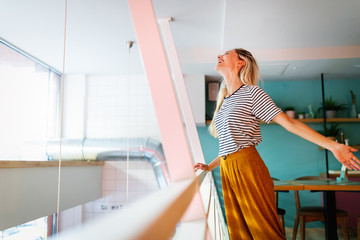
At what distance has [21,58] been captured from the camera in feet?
11.6

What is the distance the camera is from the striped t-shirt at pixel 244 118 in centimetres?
122

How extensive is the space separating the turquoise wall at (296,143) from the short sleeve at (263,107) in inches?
123

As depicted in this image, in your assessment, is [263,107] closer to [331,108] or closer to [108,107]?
[331,108]

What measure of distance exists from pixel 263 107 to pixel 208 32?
2.05 meters

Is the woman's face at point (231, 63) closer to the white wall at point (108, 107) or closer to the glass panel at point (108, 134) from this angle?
the glass panel at point (108, 134)

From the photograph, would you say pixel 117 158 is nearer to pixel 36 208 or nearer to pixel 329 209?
pixel 36 208

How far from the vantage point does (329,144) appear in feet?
3.24

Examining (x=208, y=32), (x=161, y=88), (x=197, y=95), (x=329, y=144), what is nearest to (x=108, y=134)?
(x=197, y=95)

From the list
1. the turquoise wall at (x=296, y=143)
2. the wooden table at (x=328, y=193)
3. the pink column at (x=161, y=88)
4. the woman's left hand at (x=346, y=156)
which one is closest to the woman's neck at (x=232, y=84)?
the woman's left hand at (x=346, y=156)

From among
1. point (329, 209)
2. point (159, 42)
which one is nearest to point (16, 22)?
point (159, 42)

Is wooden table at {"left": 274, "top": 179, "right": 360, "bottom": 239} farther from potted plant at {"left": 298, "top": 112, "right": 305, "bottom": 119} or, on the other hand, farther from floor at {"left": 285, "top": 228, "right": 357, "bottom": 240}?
potted plant at {"left": 298, "top": 112, "right": 305, "bottom": 119}

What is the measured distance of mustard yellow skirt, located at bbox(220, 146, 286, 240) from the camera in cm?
116

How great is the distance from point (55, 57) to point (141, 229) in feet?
13.0

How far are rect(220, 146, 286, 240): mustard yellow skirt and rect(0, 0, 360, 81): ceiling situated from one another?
158 centimetres
